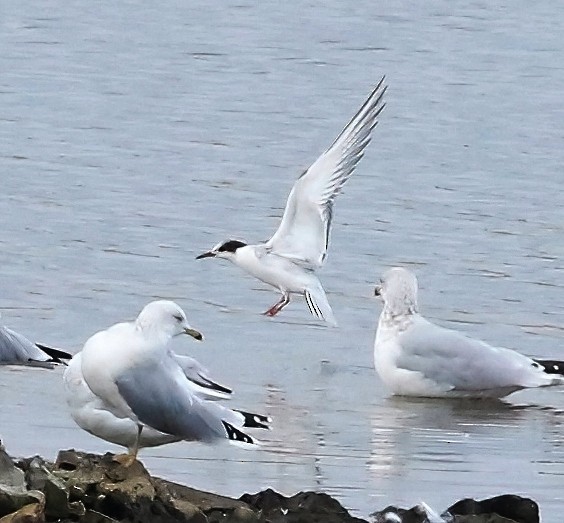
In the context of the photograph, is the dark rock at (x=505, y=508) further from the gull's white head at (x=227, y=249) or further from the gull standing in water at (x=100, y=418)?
the gull's white head at (x=227, y=249)

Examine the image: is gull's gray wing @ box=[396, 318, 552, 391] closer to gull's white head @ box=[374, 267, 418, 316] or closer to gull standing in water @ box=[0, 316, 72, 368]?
gull's white head @ box=[374, 267, 418, 316]

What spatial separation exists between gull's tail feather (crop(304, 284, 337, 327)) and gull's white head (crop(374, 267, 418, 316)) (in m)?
0.69

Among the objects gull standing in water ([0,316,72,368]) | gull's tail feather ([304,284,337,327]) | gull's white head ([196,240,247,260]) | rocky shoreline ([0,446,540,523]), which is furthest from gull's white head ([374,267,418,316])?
rocky shoreline ([0,446,540,523])

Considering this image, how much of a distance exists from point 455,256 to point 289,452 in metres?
4.91

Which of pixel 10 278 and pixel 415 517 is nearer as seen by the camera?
Result: pixel 415 517

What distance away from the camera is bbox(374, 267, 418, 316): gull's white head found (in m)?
9.69

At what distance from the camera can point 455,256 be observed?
1255 centimetres

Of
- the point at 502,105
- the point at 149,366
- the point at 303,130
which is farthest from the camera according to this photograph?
the point at 502,105

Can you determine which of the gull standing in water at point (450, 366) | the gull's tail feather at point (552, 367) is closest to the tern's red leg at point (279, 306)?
the gull standing in water at point (450, 366)

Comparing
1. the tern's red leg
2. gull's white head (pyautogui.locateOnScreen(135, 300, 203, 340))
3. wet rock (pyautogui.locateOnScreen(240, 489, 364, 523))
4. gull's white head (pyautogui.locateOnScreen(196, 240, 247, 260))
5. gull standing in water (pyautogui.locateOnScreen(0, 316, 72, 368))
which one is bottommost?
the tern's red leg

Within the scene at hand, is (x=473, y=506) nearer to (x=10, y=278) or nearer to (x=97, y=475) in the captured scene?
(x=97, y=475)

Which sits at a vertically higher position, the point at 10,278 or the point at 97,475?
the point at 97,475

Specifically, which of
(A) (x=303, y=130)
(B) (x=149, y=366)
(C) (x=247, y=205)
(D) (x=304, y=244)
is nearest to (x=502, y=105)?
(A) (x=303, y=130)

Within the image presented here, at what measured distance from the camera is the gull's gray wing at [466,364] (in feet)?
30.5
